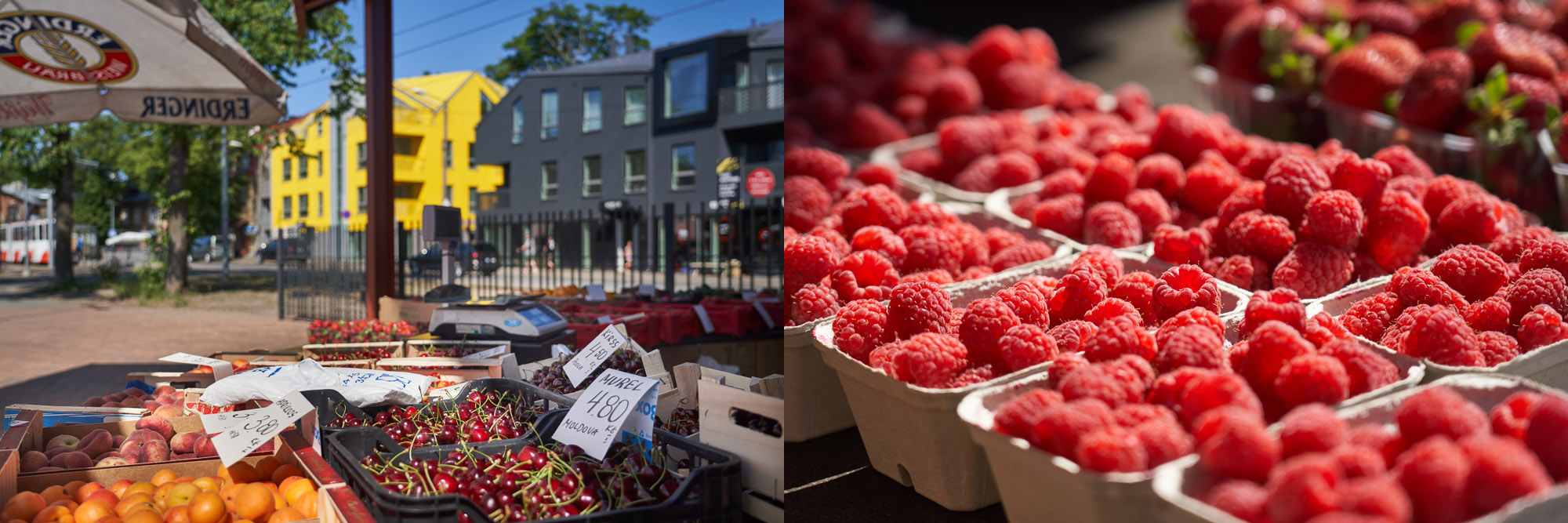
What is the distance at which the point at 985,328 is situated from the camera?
0.95 metres

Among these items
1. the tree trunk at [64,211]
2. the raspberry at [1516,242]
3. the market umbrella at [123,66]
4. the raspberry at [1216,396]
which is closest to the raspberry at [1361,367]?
the raspberry at [1216,396]

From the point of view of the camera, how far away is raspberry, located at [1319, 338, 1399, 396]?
72 centimetres

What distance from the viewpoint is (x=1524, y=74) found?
1594mm

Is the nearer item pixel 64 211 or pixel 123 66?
pixel 123 66

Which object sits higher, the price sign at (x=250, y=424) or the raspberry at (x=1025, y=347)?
the raspberry at (x=1025, y=347)

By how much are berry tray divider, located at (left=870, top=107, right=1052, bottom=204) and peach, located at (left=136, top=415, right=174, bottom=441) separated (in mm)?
1673

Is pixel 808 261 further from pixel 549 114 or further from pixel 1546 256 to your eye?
pixel 549 114

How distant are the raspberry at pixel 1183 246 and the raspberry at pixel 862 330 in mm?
532

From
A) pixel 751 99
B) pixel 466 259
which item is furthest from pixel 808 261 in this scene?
pixel 466 259

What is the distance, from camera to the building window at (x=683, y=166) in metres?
6.49

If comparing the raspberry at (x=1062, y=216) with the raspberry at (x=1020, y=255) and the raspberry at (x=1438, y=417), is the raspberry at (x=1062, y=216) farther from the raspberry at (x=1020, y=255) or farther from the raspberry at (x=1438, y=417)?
the raspberry at (x=1438, y=417)

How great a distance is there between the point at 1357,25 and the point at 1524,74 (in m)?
0.43

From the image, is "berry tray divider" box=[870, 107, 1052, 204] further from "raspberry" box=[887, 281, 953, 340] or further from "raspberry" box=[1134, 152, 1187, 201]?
"raspberry" box=[887, 281, 953, 340]

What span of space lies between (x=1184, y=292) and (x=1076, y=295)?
0.13m
